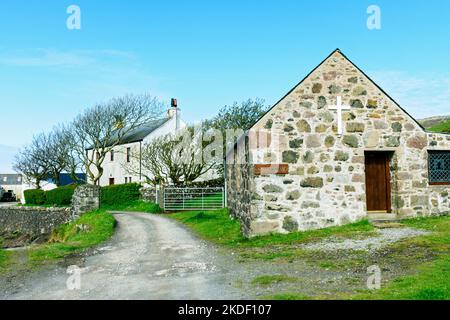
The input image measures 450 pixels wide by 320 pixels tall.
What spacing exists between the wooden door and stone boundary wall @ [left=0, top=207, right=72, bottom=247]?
64.9 ft

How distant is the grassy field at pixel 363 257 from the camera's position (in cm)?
602

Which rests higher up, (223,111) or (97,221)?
(223,111)

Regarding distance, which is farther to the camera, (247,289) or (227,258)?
(227,258)

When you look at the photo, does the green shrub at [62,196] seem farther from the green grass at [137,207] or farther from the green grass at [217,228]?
the green grass at [217,228]

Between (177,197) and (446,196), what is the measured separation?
1675 cm

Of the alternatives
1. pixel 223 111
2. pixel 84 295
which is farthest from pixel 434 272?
pixel 223 111

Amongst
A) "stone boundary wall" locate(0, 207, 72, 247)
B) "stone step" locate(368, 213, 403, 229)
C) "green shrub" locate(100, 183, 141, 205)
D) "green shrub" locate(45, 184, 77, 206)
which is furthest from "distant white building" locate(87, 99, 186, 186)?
"stone step" locate(368, 213, 403, 229)

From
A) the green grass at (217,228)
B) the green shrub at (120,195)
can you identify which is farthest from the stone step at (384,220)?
the green shrub at (120,195)

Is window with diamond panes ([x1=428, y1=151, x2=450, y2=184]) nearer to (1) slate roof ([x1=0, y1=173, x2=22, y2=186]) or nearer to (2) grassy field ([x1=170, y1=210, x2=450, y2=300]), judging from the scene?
(2) grassy field ([x1=170, y1=210, x2=450, y2=300])

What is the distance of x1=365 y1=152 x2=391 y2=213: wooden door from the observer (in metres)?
12.8

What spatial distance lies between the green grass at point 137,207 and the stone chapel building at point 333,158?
47.8 ft

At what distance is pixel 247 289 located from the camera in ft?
21.6
